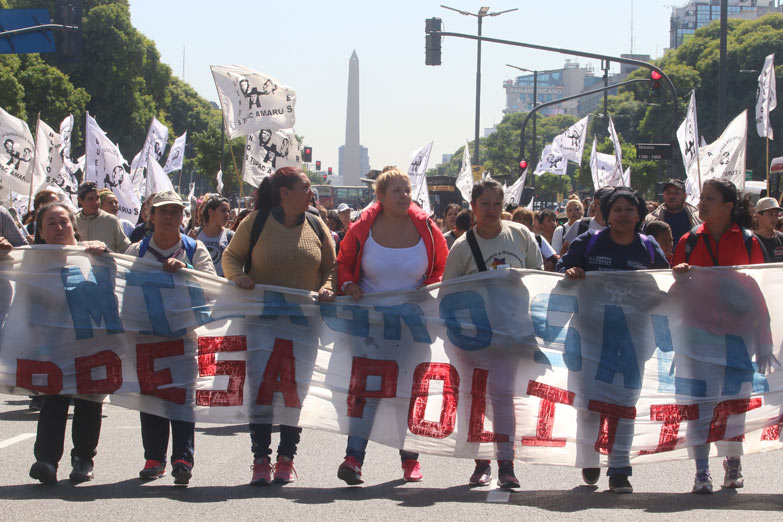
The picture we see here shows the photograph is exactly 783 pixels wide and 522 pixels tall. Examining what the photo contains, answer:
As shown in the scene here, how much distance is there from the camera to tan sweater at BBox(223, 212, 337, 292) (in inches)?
245

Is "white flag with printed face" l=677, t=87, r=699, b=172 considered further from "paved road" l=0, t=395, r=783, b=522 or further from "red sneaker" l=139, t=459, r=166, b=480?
"red sneaker" l=139, t=459, r=166, b=480

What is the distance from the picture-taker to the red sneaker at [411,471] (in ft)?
20.3

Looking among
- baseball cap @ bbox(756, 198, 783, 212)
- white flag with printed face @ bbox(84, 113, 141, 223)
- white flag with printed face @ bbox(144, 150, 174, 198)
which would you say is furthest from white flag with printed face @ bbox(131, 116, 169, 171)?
baseball cap @ bbox(756, 198, 783, 212)

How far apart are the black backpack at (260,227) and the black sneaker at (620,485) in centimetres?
217

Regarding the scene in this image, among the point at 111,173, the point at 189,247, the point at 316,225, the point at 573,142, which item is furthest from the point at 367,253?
the point at 573,142

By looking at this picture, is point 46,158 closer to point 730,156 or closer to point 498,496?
point 730,156

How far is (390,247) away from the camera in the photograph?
629cm

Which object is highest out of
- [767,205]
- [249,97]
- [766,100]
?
[766,100]

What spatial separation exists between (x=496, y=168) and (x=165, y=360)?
102856 millimetres

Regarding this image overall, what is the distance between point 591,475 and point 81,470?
2.92m

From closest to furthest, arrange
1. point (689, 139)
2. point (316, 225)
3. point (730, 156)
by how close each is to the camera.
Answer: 1. point (316, 225)
2. point (730, 156)
3. point (689, 139)

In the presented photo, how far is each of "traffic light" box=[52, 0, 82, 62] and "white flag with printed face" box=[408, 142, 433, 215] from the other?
6349 millimetres

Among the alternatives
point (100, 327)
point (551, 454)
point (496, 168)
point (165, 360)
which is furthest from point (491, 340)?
point (496, 168)

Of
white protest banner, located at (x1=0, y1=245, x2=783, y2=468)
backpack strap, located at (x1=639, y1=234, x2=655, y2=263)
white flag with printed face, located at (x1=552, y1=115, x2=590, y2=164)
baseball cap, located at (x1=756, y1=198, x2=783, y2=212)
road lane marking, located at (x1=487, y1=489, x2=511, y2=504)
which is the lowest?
road lane marking, located at (x1=487, y1=489, x2=511, y2=504)
